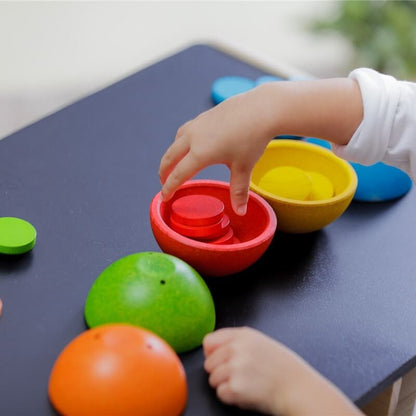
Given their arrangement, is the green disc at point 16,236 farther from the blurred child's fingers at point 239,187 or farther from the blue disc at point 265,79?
the blue disc at point 265,79

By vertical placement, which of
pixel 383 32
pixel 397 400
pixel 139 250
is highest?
pixel 139 250

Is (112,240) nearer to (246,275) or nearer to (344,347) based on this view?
(246,275)

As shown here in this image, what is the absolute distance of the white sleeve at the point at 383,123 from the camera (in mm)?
687

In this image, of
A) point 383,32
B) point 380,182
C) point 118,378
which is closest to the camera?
point 118,378

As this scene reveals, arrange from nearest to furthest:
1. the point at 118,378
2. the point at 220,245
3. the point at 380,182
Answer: the point at 118,378
the point at 220,245
the point at 380,182

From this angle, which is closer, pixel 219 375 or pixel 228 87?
pixel 219 375

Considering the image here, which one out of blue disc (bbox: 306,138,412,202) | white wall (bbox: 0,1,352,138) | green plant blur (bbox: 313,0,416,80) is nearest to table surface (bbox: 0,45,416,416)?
blue disc (bbox: 306,138,412,202)

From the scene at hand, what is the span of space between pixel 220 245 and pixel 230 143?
0.28 feet

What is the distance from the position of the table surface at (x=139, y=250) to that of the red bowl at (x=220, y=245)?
26 mm

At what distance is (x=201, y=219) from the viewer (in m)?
0.65

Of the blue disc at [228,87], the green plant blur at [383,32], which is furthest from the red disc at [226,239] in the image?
the green plant blur at [383,32]

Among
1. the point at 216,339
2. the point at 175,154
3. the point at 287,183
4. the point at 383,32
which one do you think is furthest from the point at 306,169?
the point at 383,32

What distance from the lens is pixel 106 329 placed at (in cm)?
54

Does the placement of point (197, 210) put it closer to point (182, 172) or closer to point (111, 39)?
point (182, 172)
